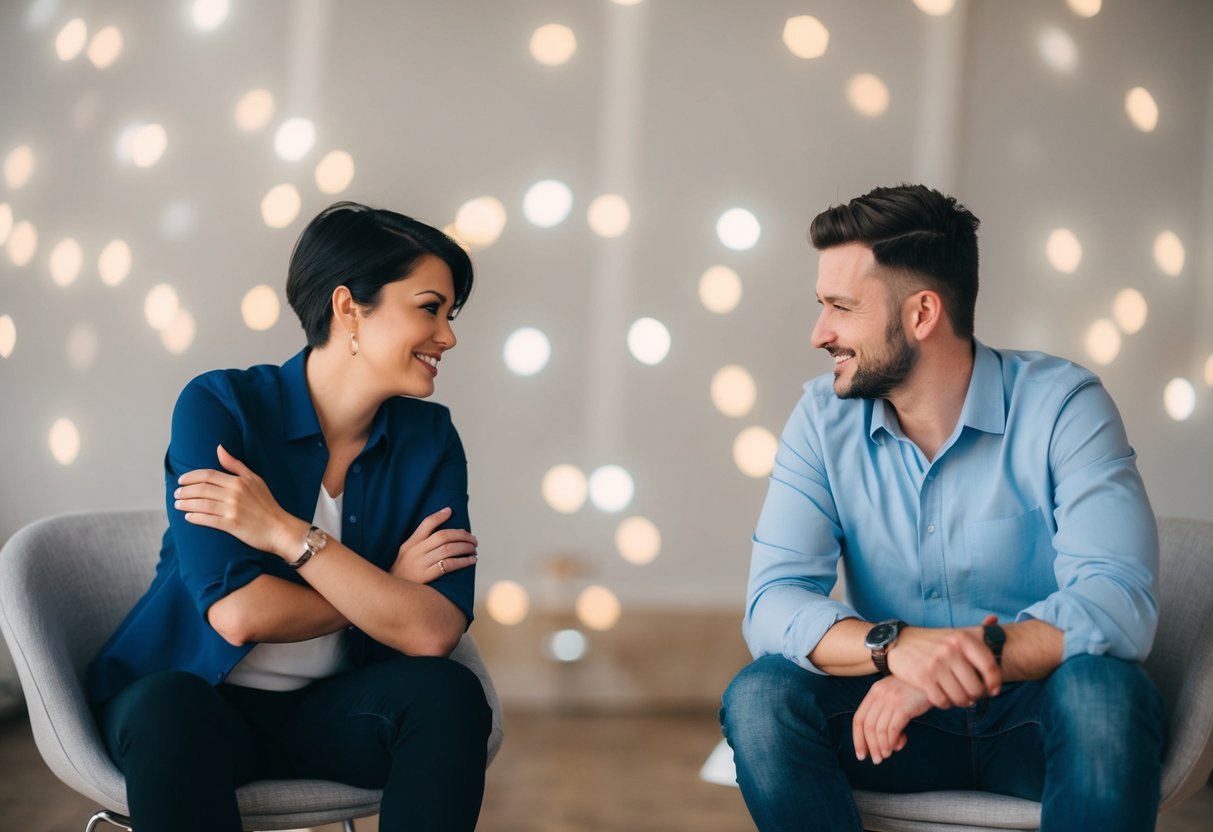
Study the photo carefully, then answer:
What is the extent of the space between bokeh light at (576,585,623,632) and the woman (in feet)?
5.22

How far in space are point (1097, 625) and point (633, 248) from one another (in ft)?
6.97

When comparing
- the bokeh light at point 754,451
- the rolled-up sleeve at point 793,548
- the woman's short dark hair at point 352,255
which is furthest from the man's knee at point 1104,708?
the bokeh light at point 754,451

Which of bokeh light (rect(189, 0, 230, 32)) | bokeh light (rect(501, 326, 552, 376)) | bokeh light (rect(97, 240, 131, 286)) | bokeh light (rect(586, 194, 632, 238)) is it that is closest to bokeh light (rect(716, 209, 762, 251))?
bokeh light (rect(586, 194, 632, 238))

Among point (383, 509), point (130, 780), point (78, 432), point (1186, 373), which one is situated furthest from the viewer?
point (1186, 373)

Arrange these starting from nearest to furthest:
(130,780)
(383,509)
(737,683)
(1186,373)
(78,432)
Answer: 1. (130,780)
2. (737,683)
3. (383,509)
4. (78,432)
5. (1186,373)

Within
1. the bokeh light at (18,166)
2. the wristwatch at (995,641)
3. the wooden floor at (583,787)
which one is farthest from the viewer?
the bokeh light at (18,166)

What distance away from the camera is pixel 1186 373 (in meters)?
3.46

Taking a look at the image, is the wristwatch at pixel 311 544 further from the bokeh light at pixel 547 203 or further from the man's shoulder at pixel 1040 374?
the bokeh light at pixel 547 203

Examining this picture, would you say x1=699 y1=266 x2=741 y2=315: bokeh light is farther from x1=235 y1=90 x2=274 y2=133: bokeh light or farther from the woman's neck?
the woman's neck

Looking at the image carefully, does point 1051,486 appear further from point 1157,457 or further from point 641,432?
point 1157,457

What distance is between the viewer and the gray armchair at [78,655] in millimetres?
1545

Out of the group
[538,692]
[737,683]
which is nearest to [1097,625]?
[737,683]

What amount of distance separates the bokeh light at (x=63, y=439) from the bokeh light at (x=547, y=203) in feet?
4.77

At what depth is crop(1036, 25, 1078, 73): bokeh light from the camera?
3.44 m
